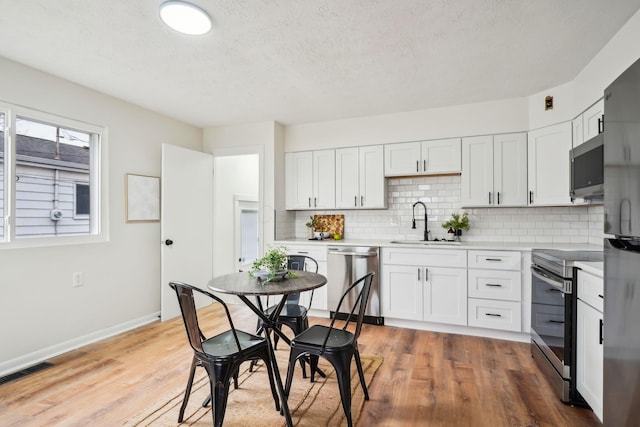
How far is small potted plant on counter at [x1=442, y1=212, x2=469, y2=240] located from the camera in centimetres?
395

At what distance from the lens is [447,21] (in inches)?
87.2

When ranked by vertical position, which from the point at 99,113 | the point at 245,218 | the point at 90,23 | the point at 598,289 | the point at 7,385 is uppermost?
the point at 90,23

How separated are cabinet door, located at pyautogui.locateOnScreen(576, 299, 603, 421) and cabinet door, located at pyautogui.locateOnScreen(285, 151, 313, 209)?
312 cm

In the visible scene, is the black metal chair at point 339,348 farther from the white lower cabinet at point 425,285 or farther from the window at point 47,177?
the window at point 47,177

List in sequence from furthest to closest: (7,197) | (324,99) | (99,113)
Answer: (324,99) < (99,113) < (7,197)

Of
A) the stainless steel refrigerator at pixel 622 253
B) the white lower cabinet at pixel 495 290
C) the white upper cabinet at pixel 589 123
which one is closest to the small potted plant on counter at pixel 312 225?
the white lower cabinet at pixel 495 290

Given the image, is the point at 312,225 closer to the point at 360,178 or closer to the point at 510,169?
the point at 360,178

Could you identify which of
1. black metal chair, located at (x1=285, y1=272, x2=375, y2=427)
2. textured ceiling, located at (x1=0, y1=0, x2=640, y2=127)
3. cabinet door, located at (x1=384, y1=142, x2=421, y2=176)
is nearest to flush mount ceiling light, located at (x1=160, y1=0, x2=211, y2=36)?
textured ceiling, located at (x1=0, y1=0, x2=640, y2=127)

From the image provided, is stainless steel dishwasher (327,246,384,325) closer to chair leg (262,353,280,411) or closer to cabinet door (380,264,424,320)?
cabinet door (380,264,424,320)

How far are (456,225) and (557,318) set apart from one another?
1.69 m

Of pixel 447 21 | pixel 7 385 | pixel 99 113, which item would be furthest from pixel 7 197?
pixel 447 21

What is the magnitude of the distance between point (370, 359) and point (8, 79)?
3739 mm

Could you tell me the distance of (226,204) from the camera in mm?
4949

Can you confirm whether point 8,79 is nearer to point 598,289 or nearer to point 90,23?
point 90,23
